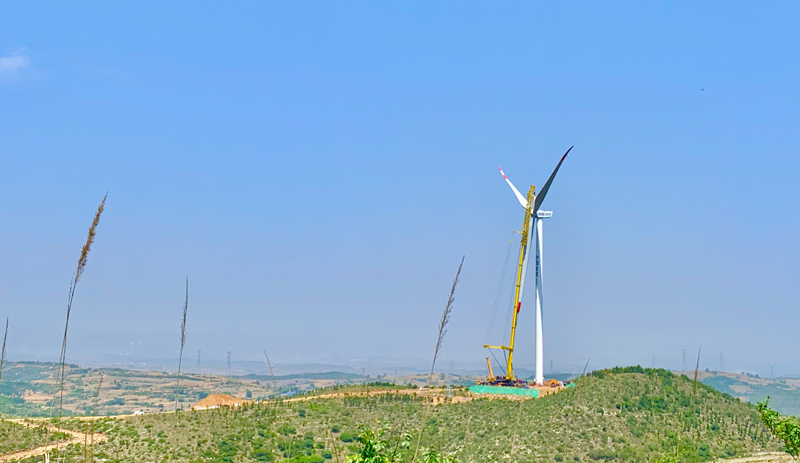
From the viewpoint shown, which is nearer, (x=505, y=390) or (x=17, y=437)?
(x=17, y=437)

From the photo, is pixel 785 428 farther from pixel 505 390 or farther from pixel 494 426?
pixel 505 390

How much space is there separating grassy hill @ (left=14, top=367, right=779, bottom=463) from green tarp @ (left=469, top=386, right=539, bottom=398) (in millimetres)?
4380

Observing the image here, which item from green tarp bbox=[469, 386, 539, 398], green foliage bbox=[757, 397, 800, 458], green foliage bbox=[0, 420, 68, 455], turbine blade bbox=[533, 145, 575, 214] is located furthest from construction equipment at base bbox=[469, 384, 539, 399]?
green foliage bbox=[757, 397, 800, 458]

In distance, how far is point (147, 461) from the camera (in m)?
46.1

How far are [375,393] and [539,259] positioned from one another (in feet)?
76.2

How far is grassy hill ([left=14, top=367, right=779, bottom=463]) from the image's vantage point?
5081 centimetres

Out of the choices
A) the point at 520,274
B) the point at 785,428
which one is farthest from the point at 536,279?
the point at 785,428

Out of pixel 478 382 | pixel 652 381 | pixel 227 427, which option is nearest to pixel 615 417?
pixel 652 381

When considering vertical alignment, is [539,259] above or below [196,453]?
above

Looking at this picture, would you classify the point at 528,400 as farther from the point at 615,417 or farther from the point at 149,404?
the point at 149,404

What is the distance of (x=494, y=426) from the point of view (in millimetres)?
59469

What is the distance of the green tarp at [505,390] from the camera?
73688mm

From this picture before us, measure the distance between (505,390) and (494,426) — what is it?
1550cm

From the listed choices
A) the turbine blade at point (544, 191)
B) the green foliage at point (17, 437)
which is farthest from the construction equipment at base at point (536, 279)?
the green foliage at point (17, 437)
